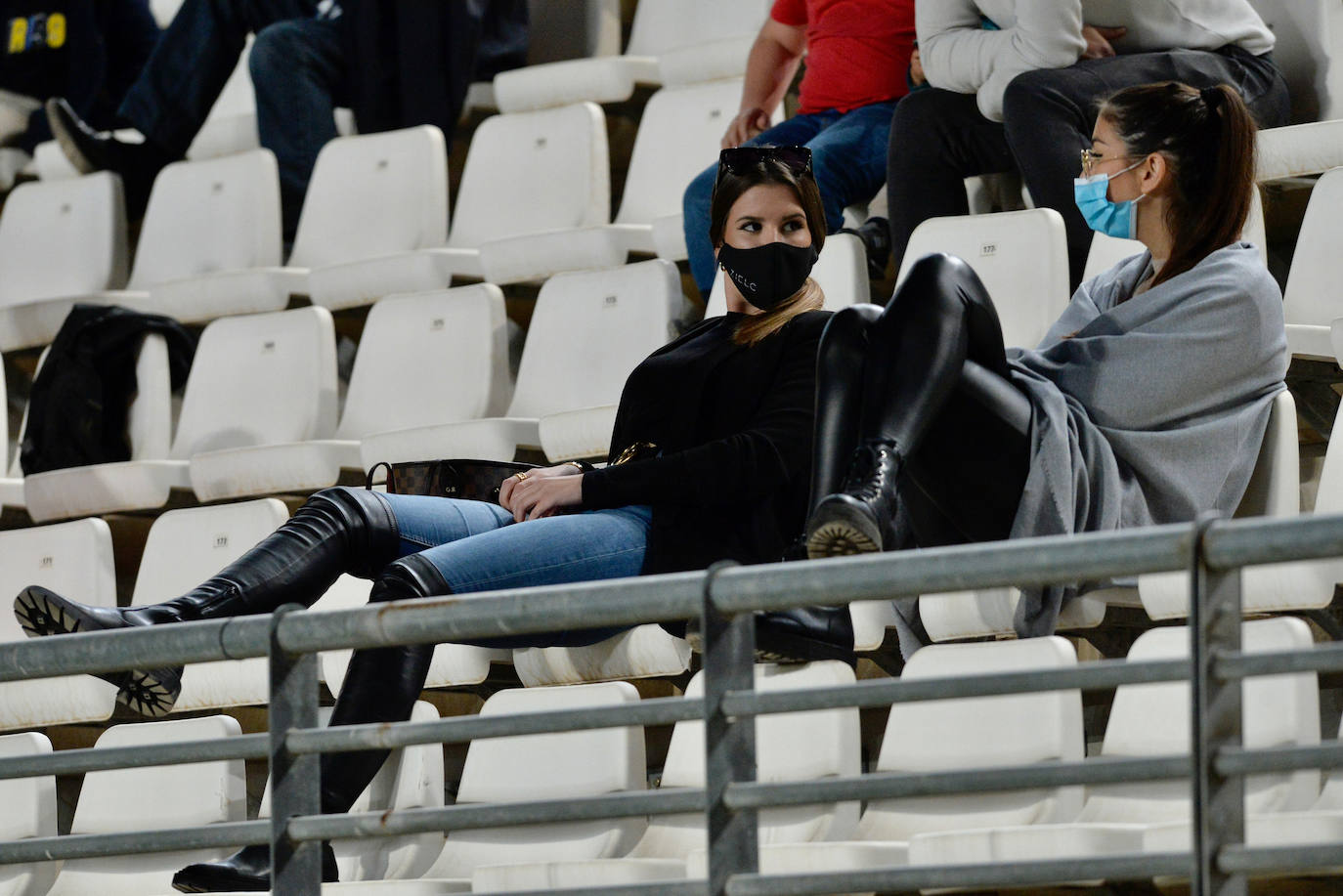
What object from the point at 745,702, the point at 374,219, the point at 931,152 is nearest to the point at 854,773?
the point at 745,702

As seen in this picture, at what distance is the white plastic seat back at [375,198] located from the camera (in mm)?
4441

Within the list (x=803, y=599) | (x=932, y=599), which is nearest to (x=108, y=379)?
(x=932, y=599)

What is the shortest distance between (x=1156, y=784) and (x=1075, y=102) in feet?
4.59

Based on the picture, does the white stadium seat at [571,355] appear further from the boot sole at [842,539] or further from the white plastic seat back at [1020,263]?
the boot sole at [842,539]

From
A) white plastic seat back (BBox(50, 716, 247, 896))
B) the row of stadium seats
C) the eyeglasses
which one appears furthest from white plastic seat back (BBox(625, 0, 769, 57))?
the row of stadium seats

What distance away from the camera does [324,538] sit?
8.35ft

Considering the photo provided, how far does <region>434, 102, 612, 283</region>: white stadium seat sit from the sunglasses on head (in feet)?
4.49

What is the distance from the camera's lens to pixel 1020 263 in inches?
116

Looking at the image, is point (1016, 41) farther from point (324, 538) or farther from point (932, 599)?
point (324, 538)

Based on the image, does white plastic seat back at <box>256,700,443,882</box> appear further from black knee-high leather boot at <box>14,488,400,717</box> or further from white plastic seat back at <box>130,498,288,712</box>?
white plastic seat back at <box>130,498,288,712</box>

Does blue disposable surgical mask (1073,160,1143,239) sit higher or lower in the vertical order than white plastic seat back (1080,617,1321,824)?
higher

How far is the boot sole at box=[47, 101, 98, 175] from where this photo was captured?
5035 millimetres

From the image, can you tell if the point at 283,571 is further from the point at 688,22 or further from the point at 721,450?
the point at 688,22

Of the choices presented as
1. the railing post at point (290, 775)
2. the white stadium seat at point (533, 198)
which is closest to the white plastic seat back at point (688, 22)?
the white stadium seat at point (533, 198)
